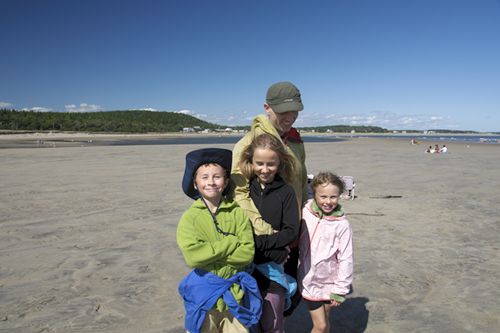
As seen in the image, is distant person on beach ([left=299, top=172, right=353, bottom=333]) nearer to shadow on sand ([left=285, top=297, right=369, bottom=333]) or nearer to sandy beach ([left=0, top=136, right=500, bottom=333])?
shadow on sand ([left=285, top=297, right=369, bottom=333])

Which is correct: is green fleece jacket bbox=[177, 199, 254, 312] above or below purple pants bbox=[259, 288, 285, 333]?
above

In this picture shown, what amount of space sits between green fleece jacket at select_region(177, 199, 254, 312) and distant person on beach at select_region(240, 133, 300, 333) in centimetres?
15

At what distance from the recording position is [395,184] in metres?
11.9

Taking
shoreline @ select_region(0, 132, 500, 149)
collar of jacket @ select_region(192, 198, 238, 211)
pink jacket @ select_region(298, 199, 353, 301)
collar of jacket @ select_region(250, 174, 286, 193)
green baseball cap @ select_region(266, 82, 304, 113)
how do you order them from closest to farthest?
collar of jacket @ select_region(192, 198, 238, 211)
collar of jacket @ select_region(250, 174, 286, 193)
green baseball cap @ select_region(266, 82, 304, 113)
pink jacket @ select_region(298, 199, 353, 301)
shoreline @ select_region(0, 132, 500, 149)

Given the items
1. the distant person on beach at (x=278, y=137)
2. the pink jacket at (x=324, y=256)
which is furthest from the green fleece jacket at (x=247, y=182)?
the pink jacket at (x=324, y=256)

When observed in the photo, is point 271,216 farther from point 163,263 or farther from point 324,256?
point 163,263

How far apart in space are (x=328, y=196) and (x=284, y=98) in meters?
0.82

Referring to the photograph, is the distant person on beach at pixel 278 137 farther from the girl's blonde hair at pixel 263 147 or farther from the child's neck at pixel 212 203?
the child's neck at pixel 212 203

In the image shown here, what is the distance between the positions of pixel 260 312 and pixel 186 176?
103 centimetres

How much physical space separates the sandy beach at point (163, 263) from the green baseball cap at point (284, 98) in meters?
2.37

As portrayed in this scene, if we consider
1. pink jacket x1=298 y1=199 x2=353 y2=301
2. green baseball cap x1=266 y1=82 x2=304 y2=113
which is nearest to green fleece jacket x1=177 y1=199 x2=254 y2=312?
pink jacket x1=298 y1=199 x2=353 y2=301

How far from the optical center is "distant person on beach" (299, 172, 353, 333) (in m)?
2.65

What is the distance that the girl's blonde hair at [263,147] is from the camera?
2359 millimetres

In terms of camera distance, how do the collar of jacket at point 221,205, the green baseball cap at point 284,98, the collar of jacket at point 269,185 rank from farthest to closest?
the green baseball cap at point 284,98 < the collar of jacket at point 269,185 < the collar of jacket at point 221,205
